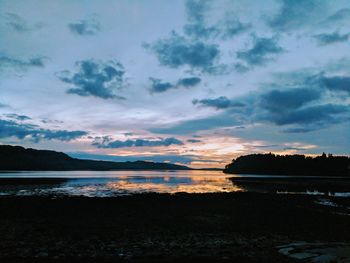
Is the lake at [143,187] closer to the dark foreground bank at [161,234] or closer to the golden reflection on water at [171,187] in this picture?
the golden reflection on water at [171,187]

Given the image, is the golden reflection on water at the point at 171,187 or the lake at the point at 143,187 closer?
the lake at the point at 143,187

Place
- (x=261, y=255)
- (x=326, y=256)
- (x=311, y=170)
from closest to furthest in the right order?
(x=326, y=256)
(x=261, y=255)
(x=311, y=170)

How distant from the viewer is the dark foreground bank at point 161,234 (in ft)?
49.3

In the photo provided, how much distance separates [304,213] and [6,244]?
28.5 meters

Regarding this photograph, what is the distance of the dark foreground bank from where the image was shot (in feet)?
49.3

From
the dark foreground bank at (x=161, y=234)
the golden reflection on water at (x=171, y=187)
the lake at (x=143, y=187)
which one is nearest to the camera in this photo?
the dark foreground bank at (x=161, y=234)

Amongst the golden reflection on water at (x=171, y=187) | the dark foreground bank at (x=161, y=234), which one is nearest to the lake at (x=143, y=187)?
the golden reflection on water at (x=171, y=187)

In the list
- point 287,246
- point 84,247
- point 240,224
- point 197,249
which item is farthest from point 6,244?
point 240,224

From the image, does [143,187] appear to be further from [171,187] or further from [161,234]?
[161,234]

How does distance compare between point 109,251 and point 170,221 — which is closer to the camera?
point 109,251

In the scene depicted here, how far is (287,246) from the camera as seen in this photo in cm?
1705

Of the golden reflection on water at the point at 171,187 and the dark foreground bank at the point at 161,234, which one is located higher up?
the dark foreground bank at the point at 161,234

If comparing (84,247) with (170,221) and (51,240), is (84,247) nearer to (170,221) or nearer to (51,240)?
(51,240)

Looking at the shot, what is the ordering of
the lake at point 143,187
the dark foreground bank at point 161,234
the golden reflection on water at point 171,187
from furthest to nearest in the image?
the golden reflection on water at point 171,187 → the lake at point 143,187 → the dark foreground bank at point 161,234
